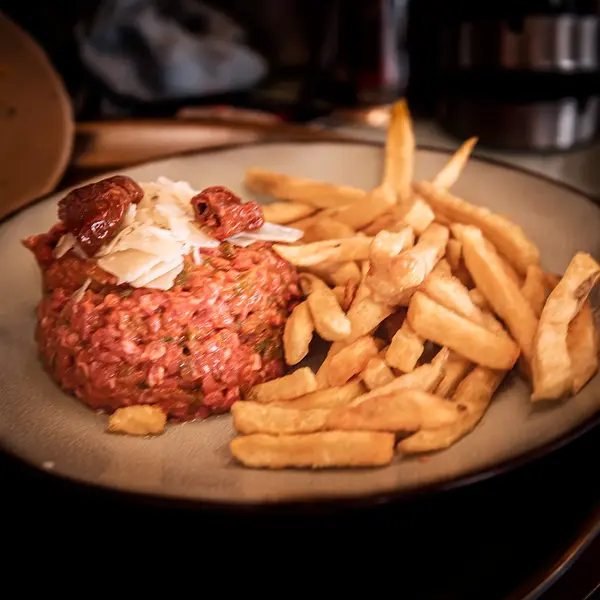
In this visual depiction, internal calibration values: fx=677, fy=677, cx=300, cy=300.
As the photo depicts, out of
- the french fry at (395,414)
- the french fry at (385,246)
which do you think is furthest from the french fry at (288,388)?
the french fry at (385,246)

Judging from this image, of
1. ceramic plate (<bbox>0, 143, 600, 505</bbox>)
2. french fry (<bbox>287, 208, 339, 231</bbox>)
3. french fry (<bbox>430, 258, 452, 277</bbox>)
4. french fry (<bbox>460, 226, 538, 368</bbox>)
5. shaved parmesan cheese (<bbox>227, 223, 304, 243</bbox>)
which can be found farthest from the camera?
french fry (<bbox>287, 208, 339, 231</bbox>)

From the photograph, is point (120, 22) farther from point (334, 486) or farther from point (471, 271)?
point (334, 486)

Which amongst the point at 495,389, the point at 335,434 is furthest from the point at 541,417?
the point at 335,434

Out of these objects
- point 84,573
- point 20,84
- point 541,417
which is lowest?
point 84,573

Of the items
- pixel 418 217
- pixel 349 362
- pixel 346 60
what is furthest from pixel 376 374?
pixel 346 60

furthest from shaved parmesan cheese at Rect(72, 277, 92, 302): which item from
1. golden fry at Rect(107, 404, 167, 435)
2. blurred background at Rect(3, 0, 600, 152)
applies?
blurred background at Rect(3, 0, 600, 152)

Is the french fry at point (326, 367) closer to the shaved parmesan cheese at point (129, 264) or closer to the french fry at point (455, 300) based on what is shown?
the french fry at point (455, 300)

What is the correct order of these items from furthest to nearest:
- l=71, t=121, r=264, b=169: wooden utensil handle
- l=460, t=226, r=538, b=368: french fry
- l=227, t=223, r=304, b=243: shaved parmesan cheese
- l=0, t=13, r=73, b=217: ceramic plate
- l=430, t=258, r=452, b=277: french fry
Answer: l=71, t=121, r=264, b=169: wooden utensil handle → l=0, t=13, r=73, b=217: ceramic plate → l=227, t=223, r=304, b=243: shaved parmesan cheese → l=430, t=258, r=452, b=277: french fry → l=460, t=226, r=538, b=368: french fry

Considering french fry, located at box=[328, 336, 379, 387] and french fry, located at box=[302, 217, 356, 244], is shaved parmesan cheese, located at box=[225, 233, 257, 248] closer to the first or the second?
french fry, located at box=[302, 217, 356, 244]
